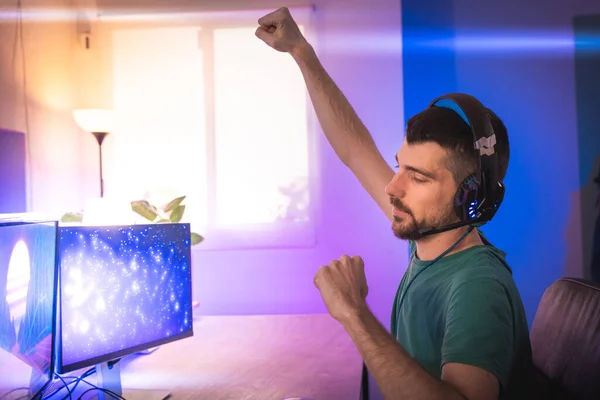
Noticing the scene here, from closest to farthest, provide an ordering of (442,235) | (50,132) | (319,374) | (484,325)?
(484,325) < (442,235) < (319,374) < (50,132)

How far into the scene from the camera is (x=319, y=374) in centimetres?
129

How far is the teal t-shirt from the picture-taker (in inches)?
33.4

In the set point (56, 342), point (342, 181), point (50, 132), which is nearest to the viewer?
point (56, 342)

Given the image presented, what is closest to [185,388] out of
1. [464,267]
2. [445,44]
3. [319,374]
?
[319,374]

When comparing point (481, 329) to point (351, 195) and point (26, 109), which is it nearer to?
point (351, 195)

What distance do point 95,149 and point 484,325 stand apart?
103 inches

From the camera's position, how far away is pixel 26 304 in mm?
920

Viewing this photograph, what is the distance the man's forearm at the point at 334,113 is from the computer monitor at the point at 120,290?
1.93 feet

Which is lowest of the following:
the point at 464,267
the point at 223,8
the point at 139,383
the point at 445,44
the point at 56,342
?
the point at 139,383

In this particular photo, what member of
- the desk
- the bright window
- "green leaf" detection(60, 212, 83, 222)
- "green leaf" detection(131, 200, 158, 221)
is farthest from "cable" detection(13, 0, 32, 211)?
the desk

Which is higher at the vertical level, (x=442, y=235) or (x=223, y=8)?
(x=223, y=8)

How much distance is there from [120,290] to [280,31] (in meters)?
0.85

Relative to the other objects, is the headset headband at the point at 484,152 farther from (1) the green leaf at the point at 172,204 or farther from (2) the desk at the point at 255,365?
(1) the green leaf at the point at 172,204

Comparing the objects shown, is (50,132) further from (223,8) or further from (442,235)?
(442,235)
